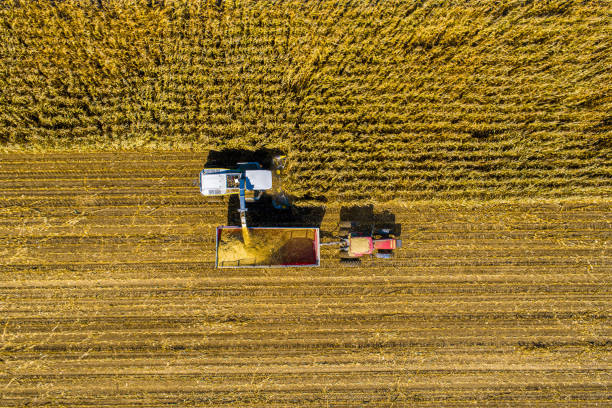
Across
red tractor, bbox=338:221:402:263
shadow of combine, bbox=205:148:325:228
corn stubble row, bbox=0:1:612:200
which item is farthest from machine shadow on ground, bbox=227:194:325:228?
red tractor, bbox=338:221:402:263

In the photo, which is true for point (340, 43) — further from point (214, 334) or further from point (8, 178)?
point (8, 178)

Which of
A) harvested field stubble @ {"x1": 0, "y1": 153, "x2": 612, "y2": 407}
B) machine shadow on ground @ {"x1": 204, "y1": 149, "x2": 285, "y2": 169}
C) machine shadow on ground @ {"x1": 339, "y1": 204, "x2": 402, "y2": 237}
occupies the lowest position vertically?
harvested field stubble @ {"x1": 0, "y1": 153, "x2": 612, "y2": 407}

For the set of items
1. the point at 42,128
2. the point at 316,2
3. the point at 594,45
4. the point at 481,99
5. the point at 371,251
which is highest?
the point at 316,2

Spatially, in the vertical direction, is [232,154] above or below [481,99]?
below

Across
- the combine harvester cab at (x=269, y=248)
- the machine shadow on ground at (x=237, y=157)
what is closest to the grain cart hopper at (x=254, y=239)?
the combine harvester cab at (x=269, y=248)

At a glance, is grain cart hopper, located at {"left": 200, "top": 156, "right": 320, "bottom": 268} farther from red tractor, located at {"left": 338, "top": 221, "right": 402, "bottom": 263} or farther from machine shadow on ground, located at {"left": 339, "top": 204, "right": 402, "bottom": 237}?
machine shadow on ground, located at {"left": 339, "top": 204, "right": 402, "bottom": 237}

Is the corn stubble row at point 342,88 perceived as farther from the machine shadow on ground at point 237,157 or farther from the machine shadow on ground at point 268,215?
the machine shadow on ground at point 268,215

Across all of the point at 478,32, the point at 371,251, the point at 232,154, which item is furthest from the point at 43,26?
the point at 478,32
